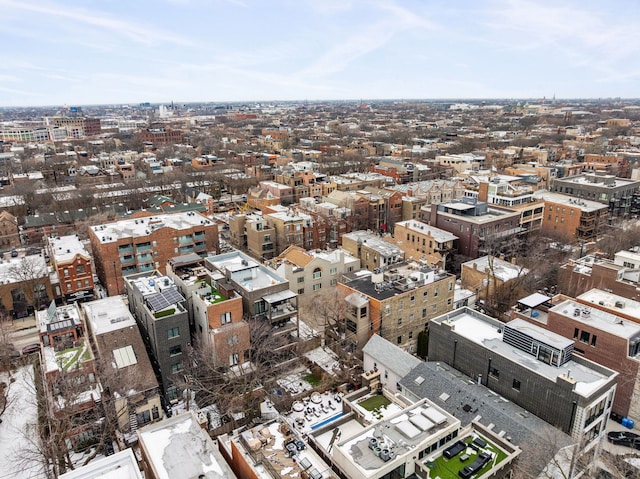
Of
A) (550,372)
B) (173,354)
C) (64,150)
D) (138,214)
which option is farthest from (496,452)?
(64,150)

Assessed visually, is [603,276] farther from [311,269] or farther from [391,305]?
[311,269]

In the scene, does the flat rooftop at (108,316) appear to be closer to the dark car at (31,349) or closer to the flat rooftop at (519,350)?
the dark car at (31,349)

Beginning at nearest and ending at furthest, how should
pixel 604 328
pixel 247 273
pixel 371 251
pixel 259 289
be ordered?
pixel 604 328
pixel 259 289
pixel 247 273
pixel 371 251

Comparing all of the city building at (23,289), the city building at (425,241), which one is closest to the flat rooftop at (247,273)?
the city building at (23,289)

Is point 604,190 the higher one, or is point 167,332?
point 604,190

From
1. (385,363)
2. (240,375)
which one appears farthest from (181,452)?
(385,363)

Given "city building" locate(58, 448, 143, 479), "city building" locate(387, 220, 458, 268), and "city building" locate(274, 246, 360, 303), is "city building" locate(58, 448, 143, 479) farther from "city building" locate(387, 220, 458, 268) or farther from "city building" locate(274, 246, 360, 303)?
"city building" locate(387, 220, 458, 268)

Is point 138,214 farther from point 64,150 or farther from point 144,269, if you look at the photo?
point 64,150
